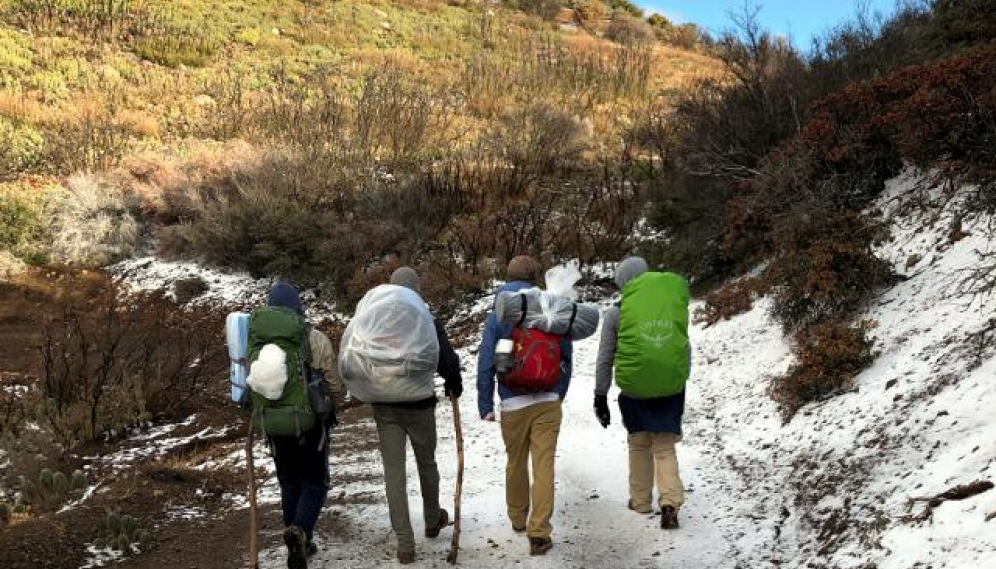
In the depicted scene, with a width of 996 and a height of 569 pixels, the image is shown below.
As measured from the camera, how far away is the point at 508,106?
22.3m

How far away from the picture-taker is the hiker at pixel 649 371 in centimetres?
434

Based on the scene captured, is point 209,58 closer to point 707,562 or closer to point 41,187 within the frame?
point 41,187

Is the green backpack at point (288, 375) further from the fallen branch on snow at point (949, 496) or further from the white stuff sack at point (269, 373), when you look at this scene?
the fallen branch on snow at point (949, 496)

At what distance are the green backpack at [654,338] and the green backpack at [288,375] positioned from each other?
182 cm

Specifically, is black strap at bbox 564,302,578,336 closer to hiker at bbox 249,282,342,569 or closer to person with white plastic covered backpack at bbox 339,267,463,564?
person with white plastic covered backpack at bbox 339,267,463,564

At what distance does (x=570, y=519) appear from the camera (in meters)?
4.83

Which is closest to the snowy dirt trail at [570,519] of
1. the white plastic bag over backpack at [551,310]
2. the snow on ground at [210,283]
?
the white plastic bag over backpack at [551,310]

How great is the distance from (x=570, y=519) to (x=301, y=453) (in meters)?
1.83

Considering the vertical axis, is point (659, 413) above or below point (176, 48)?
below

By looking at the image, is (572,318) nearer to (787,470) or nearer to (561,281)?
(561,281)

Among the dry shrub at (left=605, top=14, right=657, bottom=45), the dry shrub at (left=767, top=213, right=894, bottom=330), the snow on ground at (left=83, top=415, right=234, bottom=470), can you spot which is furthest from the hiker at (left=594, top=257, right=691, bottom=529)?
the dry shrub at (left=605, top=14, right=657, bottom=45)

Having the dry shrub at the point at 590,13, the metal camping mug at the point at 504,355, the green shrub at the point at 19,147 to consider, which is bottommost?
the metal camping mug at the point at 504,355

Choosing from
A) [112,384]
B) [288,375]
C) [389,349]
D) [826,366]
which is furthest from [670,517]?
[112,384]

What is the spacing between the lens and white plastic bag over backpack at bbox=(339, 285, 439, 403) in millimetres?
3957
